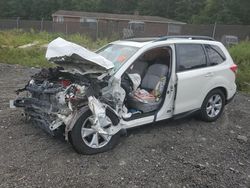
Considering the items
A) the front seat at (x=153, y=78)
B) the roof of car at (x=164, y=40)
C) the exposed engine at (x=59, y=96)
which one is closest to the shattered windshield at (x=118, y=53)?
the roof of car at (x=164, y=40)

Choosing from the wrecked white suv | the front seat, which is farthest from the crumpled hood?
the front seat

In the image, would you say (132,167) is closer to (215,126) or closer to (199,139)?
(199,139)

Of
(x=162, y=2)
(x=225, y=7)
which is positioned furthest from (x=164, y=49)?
(x=162, y=2)

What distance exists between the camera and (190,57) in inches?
245

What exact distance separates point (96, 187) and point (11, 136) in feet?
6.80

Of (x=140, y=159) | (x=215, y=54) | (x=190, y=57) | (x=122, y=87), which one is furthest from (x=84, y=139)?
(x=215, y=54)

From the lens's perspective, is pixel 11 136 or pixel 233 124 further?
pixel 233 124

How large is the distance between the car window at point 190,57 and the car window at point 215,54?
0.17 m

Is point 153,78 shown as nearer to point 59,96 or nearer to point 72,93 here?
point 72,93

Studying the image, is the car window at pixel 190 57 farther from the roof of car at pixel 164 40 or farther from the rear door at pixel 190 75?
the roof of car at pixel 164 40

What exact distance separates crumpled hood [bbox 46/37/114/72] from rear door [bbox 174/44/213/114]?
147cm

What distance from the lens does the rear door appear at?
19.5 feet

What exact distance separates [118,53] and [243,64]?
7.17 meters

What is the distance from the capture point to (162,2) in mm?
59719
